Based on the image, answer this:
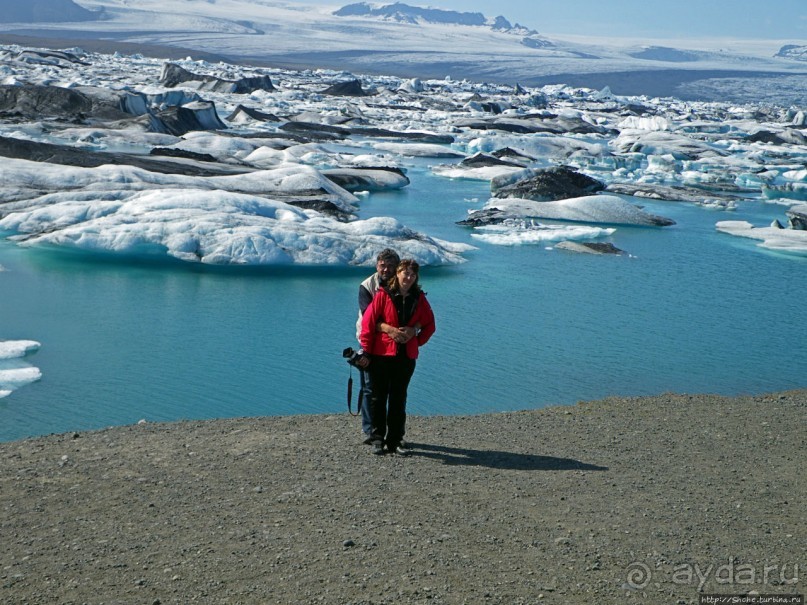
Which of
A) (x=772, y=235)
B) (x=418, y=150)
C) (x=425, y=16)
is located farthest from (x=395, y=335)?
(x=425, y=16)

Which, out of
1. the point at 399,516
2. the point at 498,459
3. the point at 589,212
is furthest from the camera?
the point at 589,212

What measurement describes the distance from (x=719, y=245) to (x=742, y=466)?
34.8 feet

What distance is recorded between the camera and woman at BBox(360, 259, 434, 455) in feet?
13.6

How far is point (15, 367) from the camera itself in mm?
6910

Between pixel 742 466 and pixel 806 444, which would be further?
pixel 806 444

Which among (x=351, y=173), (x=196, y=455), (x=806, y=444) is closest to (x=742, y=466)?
(x=806, y=444)

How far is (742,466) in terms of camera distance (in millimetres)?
4566

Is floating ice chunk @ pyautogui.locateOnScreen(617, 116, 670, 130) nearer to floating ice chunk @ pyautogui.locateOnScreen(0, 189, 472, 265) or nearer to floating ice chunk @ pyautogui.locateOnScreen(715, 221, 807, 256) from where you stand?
floating ice chunk @ pyautogui.locateOnScreen(715, 221, 807, 256)

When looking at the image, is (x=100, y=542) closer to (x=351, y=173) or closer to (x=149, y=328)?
(x=149, y=328)

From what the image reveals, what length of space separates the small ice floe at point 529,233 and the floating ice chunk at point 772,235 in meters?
2.10

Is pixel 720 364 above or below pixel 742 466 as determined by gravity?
below

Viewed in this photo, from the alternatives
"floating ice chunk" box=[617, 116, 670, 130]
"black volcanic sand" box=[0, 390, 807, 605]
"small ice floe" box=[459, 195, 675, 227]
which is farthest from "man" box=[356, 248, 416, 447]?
"floating ice chunk" box=[617, 116, 670, 130]

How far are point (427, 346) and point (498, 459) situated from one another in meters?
3.88

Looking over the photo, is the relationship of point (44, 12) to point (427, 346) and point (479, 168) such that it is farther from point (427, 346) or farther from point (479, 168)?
point (427, 346)
